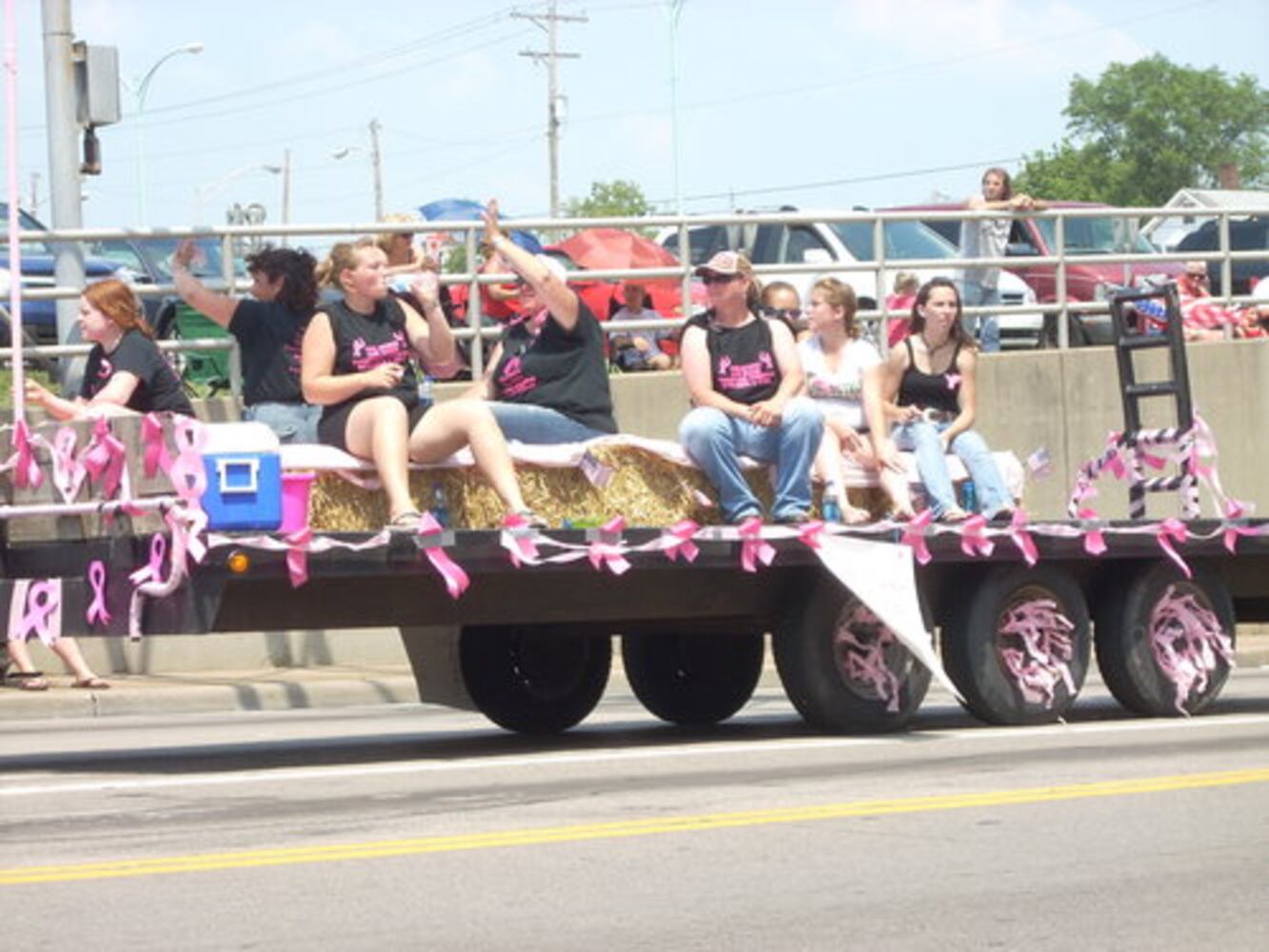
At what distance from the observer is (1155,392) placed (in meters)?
14.9

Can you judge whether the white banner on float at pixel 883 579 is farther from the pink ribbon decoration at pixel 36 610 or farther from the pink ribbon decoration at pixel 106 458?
the pink ribbon decoration at pixel 36 610

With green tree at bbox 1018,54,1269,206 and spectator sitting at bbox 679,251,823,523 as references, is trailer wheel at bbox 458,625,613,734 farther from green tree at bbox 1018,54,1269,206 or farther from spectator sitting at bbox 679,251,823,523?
green tree at bbox 1018,54,1269,206

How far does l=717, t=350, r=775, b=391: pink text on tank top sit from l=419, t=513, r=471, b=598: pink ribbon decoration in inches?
88.4

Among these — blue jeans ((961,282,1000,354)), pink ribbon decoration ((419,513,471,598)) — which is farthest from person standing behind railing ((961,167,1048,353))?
pink ribbon decoration ((419,513,471,598))

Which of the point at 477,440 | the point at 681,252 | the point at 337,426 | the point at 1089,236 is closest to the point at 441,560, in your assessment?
the point at 477,440

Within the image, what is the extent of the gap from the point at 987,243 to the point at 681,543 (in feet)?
36.7

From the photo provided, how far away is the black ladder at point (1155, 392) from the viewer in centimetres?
1459

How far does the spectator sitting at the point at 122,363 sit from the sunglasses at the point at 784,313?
3.03 m

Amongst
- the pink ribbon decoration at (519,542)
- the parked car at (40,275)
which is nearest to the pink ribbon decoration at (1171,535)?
the pink ribbon decoration at (519,542)

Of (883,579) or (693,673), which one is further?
(693,673)

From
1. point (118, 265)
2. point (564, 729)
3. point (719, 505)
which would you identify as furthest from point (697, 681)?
point (118, 265)

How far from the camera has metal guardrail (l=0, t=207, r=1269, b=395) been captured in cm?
1811

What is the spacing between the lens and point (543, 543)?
11344 millimetres

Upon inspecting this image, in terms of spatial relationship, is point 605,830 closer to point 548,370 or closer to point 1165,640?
point 548,370
